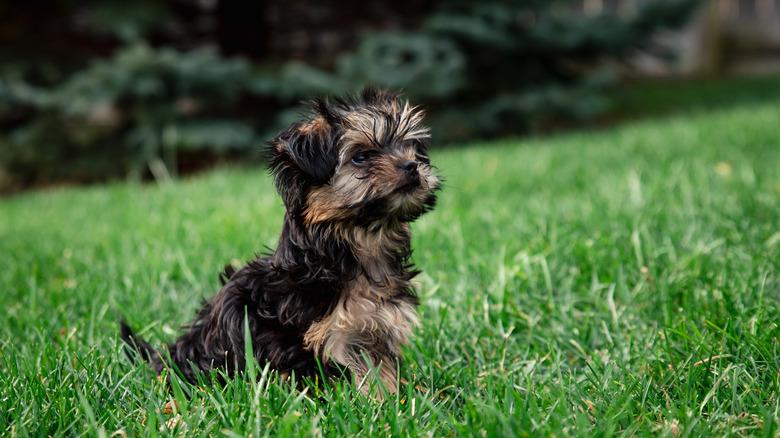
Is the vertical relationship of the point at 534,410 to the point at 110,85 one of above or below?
below

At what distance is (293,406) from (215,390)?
33 cm

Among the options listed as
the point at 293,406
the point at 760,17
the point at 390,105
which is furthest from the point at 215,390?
the point at 760,17

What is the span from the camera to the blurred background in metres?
9.09

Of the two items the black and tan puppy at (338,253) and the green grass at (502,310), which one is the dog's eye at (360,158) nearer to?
the black and tan puppy at (338,253)

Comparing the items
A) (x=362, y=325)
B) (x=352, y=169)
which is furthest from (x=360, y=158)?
(x=362, y=325)

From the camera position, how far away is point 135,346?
265cm

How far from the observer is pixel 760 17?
57.8ft

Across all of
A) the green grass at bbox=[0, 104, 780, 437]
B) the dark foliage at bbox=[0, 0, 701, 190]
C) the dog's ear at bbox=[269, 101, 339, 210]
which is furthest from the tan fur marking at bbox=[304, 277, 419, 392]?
the dark foliage at bbox=[0, 0, 701, 190]

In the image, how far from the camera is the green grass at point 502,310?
207cm

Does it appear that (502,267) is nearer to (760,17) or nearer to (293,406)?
(293,406)

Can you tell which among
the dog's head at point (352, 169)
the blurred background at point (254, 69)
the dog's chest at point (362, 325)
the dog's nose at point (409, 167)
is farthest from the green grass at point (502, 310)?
the blurred background at point (254, 69)

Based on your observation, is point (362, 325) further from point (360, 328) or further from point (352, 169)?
point (352, 169)

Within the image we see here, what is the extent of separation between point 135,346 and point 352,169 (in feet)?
4.17

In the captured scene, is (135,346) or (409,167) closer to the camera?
(409,167)
